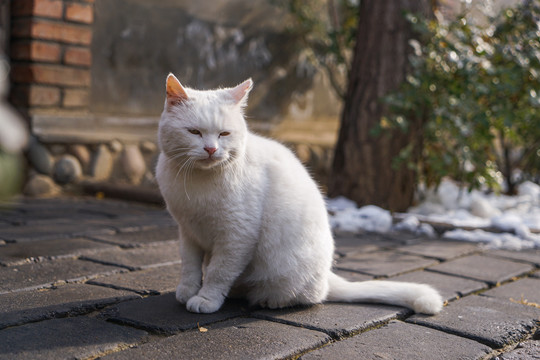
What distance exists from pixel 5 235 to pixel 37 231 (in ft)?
0.67

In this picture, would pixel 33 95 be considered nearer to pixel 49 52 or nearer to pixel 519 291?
pixel 49 52

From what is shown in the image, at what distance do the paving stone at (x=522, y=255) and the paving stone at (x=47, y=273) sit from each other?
7.67ft

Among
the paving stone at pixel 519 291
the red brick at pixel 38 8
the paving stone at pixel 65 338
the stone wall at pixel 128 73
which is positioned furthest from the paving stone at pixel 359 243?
the red brick at pixel 38 8

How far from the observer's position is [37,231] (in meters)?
3.42

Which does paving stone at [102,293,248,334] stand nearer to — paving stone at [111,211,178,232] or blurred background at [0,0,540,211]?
paving stone at [111,211,178,232]

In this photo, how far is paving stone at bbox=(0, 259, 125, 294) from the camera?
2.41 m

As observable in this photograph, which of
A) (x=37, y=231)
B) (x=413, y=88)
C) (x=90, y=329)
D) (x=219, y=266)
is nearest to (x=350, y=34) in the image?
(x=413, y=88)

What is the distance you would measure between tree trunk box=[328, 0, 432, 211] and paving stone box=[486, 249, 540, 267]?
1.32m

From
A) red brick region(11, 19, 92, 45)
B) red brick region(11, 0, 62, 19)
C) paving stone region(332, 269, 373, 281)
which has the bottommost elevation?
paving stone region(332, 269, 373, 281)

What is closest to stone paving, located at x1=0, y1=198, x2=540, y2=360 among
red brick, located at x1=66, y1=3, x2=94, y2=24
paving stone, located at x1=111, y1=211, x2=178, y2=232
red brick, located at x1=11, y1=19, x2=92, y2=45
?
paving stone, located at x1=111, y1=211, x2=178, y2=232

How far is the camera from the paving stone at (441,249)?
354cm

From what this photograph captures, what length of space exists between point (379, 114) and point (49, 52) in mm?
2851

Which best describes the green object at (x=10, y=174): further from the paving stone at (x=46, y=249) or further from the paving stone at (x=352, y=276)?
the paving stone at (x=352, y=276)

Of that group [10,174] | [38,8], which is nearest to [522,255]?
[10,174]
